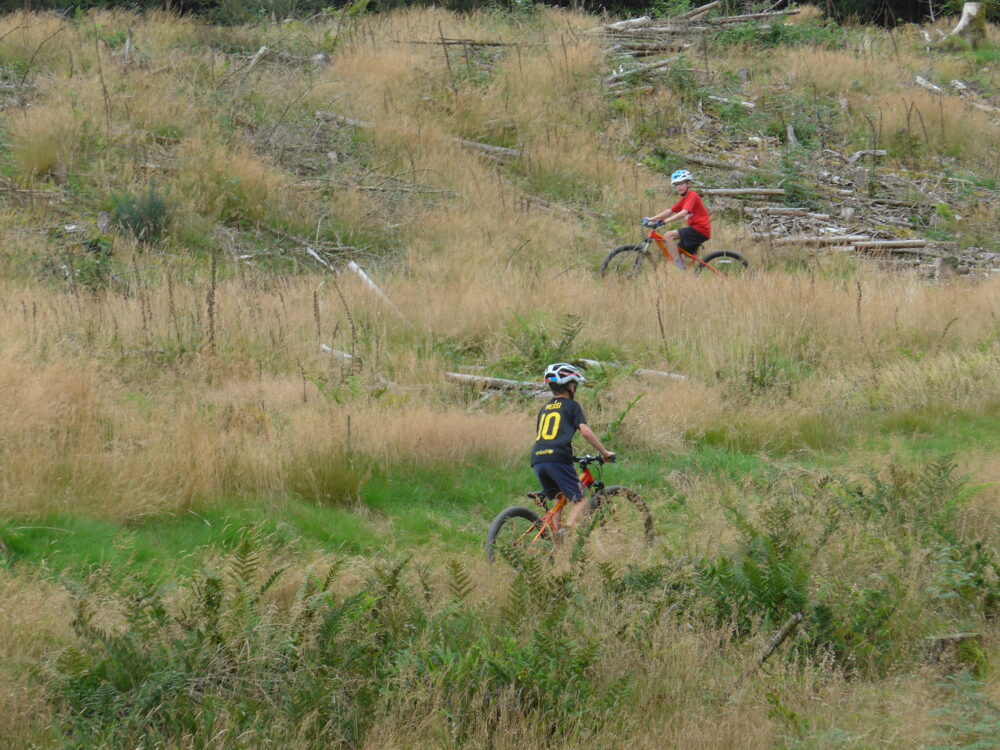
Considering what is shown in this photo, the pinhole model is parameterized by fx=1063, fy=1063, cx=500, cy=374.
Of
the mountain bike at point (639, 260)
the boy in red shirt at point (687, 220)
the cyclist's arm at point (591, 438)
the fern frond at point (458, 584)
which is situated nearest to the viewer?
the fern frond at point (458, 584)

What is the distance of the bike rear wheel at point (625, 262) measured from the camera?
15.1 m

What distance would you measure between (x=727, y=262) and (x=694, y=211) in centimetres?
115

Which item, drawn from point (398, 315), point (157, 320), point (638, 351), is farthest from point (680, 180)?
point (157, 320)

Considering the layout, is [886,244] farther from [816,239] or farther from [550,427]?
[550,427]

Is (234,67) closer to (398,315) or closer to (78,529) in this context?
(398,315)

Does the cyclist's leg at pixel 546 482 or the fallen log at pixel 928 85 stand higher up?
the fallen log at pixel 928 85

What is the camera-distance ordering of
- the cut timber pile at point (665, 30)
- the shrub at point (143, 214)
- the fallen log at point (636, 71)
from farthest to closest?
the cut timber pile at point (665, 30)
the fallen log at point (636, 71)
the shrub at point (143, 214)

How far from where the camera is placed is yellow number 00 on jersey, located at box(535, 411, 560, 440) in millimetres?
8023

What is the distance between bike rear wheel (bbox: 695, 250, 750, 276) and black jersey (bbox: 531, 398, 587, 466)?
8025 mm

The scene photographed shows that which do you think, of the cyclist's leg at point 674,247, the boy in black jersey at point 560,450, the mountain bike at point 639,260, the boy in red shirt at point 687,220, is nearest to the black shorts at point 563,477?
the boy in black jersey at point 560,450

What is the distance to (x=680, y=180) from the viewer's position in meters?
15.0

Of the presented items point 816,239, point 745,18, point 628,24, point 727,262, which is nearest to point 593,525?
point 727,262

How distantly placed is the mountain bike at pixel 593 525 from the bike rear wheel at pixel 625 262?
7.17m

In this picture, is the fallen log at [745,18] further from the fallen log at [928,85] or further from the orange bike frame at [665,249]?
the orange bike frame at [665,249]
